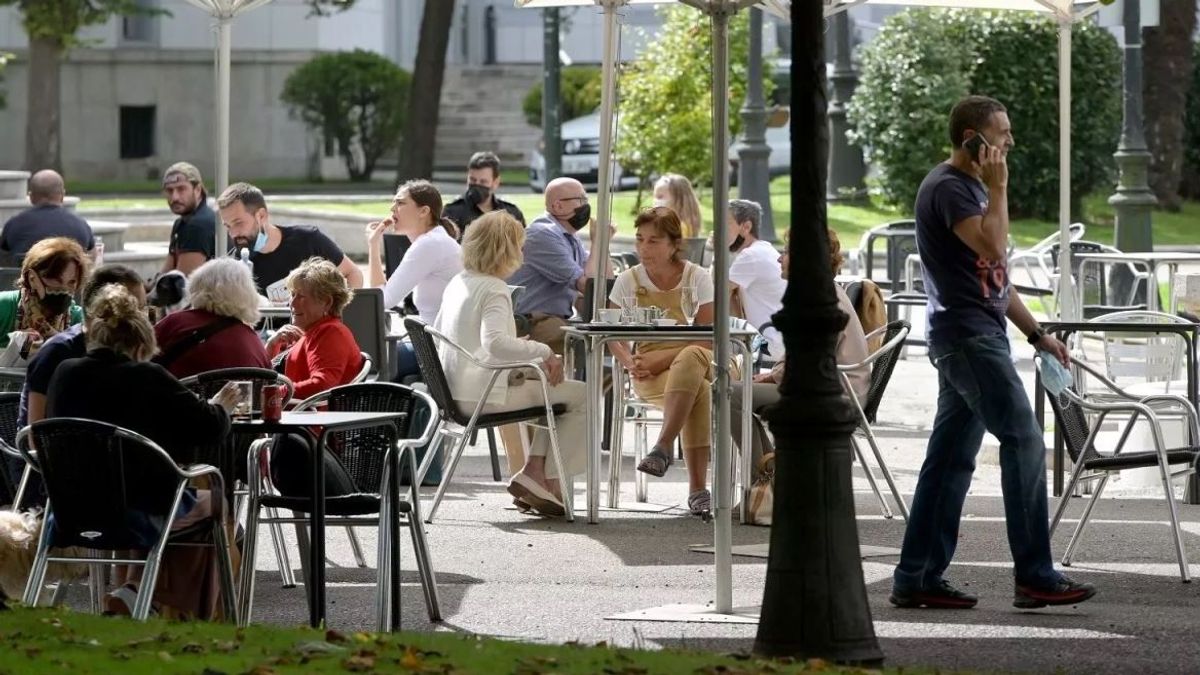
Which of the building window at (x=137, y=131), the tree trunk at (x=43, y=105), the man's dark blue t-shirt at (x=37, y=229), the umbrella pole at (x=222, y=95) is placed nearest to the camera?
the umbrella pole at (x=222, y=95)

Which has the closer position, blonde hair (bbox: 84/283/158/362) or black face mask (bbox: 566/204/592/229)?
blonde hair (bbox: 84/283/158/362)

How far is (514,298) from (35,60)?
28.5 m

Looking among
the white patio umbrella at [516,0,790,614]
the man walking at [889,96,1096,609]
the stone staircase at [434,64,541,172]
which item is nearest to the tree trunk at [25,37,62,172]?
the stone staircase at [434,64,541,172]

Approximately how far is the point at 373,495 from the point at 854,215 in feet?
75.1

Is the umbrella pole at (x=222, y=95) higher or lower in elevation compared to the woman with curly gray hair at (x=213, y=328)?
higher

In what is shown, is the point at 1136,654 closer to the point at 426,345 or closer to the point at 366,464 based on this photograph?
the point at 366,464

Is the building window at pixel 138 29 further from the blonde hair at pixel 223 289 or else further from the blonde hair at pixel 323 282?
the blonde hair at pixel 223 289

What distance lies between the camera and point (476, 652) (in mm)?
6480

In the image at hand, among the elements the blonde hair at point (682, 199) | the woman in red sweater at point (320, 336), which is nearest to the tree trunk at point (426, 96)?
the blonde hair at point (682, 199)

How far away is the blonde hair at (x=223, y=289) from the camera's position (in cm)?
859

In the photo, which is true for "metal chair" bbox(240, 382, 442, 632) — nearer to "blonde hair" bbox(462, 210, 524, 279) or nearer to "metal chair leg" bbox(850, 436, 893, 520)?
"blonde hair" bbox(462, 210, 524, 279)

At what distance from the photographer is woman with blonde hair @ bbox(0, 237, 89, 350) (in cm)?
942

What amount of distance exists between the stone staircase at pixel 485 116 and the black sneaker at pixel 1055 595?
122ft

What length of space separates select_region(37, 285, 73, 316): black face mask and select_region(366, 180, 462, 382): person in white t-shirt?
2.92 metres
